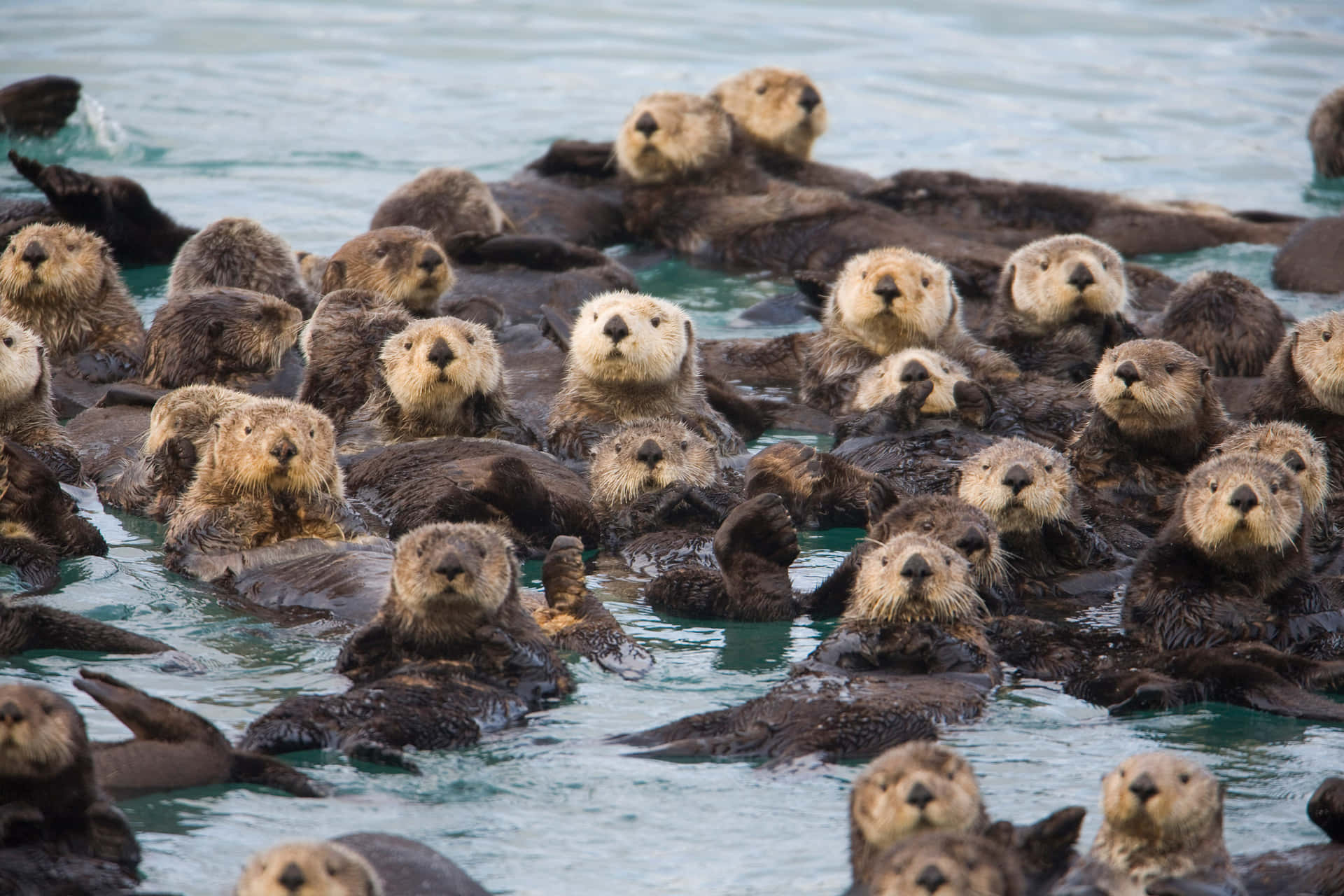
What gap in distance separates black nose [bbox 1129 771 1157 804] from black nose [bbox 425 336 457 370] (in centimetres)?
423

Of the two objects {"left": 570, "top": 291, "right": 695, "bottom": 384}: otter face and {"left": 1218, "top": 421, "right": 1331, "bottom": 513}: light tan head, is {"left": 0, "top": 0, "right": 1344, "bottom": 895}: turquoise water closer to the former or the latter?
{"left": 570, "top": 291, "right": 695, "bottom": 384}: otter face

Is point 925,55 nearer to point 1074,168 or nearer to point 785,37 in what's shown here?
point 785,37

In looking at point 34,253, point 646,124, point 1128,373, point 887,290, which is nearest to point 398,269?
point 34,253

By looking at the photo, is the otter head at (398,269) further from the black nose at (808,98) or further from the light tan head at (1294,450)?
the black nose at (808,98)

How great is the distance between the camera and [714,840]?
4.59m

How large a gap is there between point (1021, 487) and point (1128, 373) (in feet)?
3.51

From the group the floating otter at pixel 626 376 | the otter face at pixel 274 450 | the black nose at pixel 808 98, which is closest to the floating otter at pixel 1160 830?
the otter face at pixel 274 450

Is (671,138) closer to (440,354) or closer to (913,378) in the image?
(913,378)

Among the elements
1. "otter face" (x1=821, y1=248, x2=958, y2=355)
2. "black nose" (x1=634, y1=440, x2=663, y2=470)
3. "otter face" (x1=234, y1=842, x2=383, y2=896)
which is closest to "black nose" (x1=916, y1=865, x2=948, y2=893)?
"otter face" (x1=234, y1=842, x2=383, y2=896)

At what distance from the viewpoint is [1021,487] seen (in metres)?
6.54

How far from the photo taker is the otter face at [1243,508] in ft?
18.9

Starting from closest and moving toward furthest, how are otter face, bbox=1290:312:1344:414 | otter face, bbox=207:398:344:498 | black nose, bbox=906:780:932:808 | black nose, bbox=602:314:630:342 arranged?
black nose, bbox=906:780:932:808 → otter face, bbox=207:398:344:498 → otter face, bbox=1290:312:1344:414 → black nose, bbox=602:314:630:342

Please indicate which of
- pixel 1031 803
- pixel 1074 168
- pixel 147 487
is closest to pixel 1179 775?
pixel 1031 803

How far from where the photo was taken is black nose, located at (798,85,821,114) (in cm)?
1296
